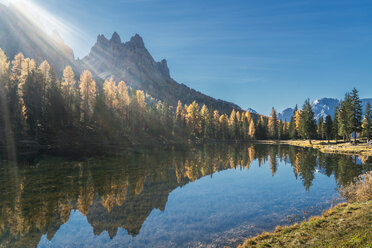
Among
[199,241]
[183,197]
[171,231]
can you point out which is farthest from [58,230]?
[183,197]

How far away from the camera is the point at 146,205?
17953 millimetres

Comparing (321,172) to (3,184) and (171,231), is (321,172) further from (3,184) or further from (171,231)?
(3,184)

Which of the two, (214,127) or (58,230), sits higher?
(214,127)

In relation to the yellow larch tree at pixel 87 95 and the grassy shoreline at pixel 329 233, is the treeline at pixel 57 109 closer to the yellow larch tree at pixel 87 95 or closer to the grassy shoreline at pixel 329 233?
the yellow larch tree at pixel 87 95

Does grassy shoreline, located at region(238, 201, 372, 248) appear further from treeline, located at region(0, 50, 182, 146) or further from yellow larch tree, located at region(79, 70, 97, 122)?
yellow larch tree, located at region(79, 70, 97, 122)

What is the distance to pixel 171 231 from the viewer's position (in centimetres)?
1373

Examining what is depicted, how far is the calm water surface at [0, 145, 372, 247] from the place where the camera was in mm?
12766

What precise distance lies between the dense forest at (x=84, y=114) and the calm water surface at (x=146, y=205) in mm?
36267

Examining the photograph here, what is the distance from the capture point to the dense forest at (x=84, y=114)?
57969 millimetres

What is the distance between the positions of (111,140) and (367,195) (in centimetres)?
7294

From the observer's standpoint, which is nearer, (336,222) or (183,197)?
(336,222)

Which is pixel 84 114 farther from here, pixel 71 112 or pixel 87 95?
pixel 87 95

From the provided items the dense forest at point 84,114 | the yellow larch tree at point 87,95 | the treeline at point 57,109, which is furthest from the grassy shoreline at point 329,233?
the yellow larch tree at point 87,95

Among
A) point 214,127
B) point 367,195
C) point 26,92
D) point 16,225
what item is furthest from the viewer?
point 214,127
